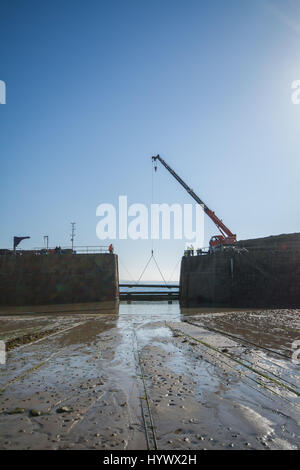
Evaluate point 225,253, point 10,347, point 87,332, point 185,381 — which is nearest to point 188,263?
point 225,253

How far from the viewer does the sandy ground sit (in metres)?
3.39

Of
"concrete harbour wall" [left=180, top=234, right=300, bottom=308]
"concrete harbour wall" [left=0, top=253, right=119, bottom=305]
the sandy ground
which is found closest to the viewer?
the sandy ground

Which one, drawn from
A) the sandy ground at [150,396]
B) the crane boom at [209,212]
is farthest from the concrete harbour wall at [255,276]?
the sandy ground at [150,396]

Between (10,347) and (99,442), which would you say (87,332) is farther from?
(99,442)

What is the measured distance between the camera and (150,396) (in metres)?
4.67

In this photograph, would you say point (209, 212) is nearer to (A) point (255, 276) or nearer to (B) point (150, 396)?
(A) point (255, 276)

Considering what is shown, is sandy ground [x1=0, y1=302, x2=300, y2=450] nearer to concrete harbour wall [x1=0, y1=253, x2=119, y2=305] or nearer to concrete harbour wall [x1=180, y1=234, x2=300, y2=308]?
concrete harbour wall [x1=180, y1=234, x2=300, y2=308]

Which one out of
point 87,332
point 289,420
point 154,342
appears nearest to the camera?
point 289,420

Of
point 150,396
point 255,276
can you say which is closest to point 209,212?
point 255,276

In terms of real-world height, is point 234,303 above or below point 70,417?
below

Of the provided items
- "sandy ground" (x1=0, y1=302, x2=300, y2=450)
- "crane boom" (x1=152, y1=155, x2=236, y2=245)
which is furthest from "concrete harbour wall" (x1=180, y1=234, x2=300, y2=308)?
"sandy ground" (x1=0, y1=302, x2=300, y2=450)

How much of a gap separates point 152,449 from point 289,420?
1.90 metres

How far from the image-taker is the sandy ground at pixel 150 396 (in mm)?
3393
